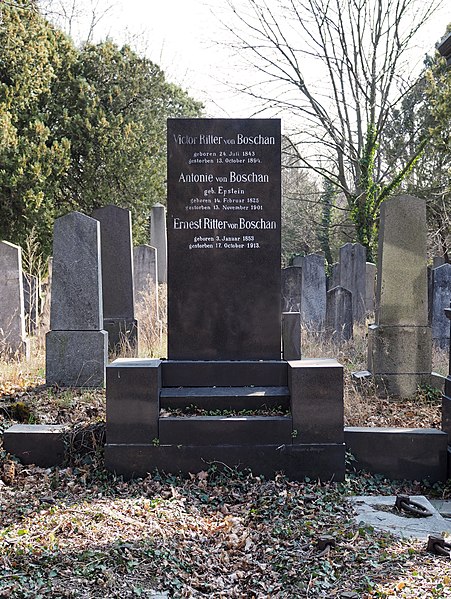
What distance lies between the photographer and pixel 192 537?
14.6 feet

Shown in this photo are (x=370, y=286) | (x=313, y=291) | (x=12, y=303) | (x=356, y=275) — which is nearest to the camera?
(x=12, y=303)

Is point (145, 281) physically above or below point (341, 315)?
above

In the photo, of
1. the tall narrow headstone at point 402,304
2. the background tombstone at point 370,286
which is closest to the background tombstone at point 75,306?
the tall narrow headstone at point 402,304

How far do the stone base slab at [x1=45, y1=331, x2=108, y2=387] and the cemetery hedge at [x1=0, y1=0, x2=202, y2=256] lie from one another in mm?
9399

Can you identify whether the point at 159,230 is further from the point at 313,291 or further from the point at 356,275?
the point at 313,291

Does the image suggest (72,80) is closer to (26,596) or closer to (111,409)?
(111,409)

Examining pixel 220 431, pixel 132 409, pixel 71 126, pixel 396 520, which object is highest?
pixel 71 126

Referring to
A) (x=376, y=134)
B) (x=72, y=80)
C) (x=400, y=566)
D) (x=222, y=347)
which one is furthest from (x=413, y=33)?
(x=400, y=566)

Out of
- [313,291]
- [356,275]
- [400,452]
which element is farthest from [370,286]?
[400,452]

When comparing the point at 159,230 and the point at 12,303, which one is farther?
the point at 159,230

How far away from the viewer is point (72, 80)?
1928 cm

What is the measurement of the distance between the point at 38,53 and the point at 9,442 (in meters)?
13.9

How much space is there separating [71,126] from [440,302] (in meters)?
11.4

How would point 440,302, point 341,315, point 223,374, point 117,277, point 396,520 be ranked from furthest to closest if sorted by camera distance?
point 341,315 < point 440,302 < point 117,277 < point 223,374 < point 396,520
